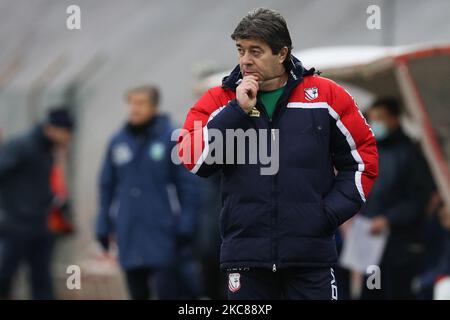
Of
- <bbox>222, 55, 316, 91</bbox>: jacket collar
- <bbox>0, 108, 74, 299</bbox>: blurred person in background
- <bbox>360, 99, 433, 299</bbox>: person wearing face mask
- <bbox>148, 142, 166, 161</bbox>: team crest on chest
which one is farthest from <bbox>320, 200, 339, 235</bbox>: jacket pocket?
<bbox>0, 108, 74, 299</bbox>: blurred person in background

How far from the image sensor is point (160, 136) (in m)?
9.30

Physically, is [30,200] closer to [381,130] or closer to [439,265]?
[381,130]

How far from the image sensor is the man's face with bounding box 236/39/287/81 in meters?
5.49

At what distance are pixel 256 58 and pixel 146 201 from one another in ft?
12.7

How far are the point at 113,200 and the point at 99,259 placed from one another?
3.15 m

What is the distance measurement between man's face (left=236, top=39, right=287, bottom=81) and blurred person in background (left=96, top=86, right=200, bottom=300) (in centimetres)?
378

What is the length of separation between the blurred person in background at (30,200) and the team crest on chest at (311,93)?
17.4 ft

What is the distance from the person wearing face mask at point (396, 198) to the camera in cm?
921

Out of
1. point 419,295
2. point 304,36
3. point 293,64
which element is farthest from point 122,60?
point 293,64

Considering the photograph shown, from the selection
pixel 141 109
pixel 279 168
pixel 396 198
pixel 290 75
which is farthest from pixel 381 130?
pixel 279 168

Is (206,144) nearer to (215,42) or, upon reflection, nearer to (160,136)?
(160,136)

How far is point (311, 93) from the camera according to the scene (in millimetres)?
5605

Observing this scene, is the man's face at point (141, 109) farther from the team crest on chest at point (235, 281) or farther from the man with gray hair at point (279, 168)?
the team crest on chest at point (235, 281)
